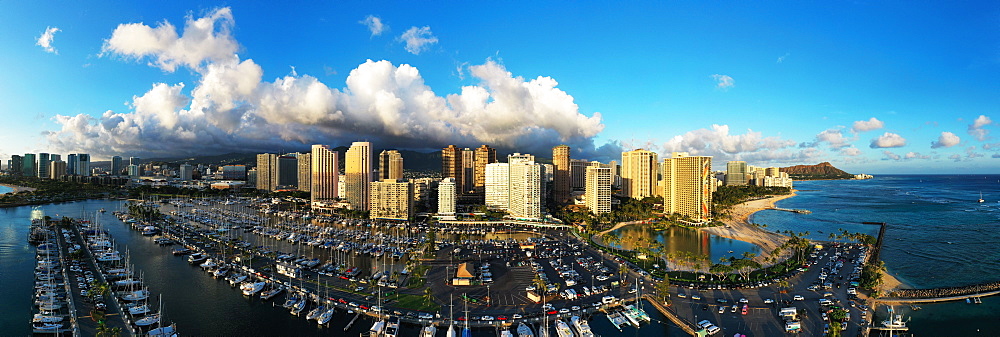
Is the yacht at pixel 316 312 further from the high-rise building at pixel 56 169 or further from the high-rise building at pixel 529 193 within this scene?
the high-rise building at pixel 56 169

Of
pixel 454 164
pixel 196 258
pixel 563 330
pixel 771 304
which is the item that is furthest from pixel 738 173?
pixel 196 258

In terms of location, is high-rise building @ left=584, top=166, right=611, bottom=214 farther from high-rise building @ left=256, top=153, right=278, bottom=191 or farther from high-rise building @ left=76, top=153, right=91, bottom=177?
high-rise building @ left=76, top=153, right=91, bottom=177

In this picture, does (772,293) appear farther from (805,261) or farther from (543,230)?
(543,230)

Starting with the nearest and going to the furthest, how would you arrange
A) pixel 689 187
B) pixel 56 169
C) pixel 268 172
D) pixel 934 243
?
pixel 934 243 < pixel 689 187 < pixel 268 172 < pixel 56 169

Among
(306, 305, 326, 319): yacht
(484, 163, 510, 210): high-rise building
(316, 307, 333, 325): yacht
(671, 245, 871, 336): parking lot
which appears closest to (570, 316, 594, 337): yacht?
(671, 245, 871, 336): parking lot

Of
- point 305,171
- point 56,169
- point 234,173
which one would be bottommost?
point 234,173

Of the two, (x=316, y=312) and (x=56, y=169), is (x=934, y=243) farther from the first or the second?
(x=56, y=169)

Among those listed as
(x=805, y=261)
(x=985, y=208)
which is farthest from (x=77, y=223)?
(x=985, y=208)
